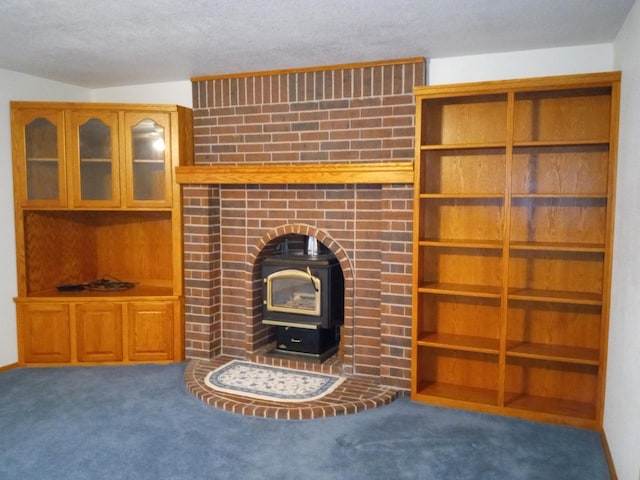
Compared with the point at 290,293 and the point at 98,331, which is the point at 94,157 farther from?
the point at 290,293

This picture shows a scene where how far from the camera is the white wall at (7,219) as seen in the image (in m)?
4.12

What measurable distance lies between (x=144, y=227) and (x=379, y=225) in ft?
7.40

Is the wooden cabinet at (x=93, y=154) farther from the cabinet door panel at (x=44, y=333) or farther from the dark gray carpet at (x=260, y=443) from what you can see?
the dark gray carpet at (x=260, y=443)

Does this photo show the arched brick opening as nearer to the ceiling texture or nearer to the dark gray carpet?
the dark gray carpet

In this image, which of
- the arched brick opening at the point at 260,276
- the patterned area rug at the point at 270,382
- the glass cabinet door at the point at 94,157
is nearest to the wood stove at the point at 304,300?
the arched brick opening at the point at 260,276

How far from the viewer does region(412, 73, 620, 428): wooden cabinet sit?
3.23 metres

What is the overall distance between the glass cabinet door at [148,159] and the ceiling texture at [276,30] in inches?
Answer: 17.1

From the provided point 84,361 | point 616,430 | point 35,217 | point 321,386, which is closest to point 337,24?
point 321,386

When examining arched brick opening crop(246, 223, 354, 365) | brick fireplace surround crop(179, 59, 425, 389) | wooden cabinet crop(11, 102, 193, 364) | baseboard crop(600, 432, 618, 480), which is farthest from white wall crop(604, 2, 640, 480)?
wooden cabinet crop(11, 102, 193, 364)

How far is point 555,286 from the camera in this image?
3.42m

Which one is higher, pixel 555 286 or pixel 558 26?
pixel 558 26

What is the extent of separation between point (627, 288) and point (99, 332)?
148 inches

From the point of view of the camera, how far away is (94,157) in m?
4.26

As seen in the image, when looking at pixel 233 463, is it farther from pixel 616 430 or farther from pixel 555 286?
pixel 555 286
